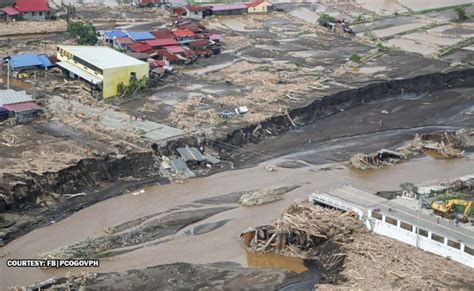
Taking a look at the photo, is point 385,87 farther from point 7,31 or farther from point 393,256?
point 7,31

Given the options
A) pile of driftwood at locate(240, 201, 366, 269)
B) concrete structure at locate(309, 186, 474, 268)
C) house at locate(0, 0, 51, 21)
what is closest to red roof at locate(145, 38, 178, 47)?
house at locate(0, 0, 51, 21)

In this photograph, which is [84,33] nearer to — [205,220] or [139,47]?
[139,47]

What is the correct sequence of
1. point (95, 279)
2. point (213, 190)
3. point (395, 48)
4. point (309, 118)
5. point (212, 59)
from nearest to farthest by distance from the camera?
point (95, 279) < point (213, 190) < point (309, 118) < point (212, 59) < point (395, 48)

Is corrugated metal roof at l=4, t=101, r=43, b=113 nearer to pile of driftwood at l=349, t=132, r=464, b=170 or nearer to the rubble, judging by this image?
the rubble

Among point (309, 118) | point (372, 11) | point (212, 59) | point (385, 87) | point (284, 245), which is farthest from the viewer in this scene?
point (372, 11)

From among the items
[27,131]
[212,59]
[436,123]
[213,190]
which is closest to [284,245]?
[213,190]

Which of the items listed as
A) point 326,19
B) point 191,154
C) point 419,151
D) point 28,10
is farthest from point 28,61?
point 326,19

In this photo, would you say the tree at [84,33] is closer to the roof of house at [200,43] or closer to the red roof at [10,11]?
the roof of house at [200,43]

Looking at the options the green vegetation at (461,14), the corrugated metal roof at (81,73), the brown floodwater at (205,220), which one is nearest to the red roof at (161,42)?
the corrugated metal roof at (81,73)
